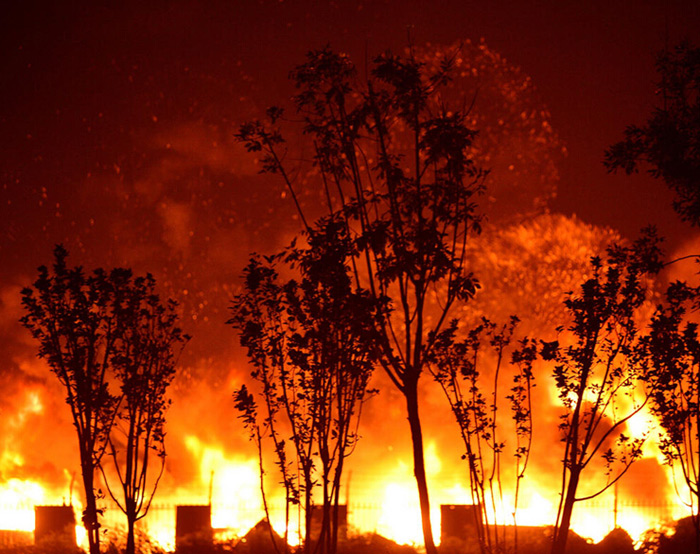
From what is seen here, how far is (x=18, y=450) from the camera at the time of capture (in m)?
50.6

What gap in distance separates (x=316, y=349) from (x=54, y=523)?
17.4 m

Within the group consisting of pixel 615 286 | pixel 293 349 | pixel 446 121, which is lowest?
pixel 293 349

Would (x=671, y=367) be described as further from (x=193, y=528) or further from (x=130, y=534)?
(x=193, y=528)

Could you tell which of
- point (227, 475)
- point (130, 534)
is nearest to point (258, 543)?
point (130, 534)

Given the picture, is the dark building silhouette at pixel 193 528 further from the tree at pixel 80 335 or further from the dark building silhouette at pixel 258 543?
the tree at pixel 80 335

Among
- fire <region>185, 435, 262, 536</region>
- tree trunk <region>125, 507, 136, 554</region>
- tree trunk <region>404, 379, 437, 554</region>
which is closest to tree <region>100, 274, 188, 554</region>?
tree trunk <region>125, 507, 136, 554</region>

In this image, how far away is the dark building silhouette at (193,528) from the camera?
28016 mm

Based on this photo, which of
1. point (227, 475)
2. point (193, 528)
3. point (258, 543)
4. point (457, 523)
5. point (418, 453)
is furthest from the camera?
point (227, 475)

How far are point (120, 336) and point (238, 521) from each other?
1719 cm

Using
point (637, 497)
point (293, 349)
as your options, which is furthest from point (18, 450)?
point (293, 349)

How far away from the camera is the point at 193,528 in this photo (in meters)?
29.4

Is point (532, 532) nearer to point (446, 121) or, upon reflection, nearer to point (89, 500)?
point (89, 500)

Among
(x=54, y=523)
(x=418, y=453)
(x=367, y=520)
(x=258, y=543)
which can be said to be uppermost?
(x=418, y=453)

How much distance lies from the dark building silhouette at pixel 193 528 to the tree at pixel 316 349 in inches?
451
